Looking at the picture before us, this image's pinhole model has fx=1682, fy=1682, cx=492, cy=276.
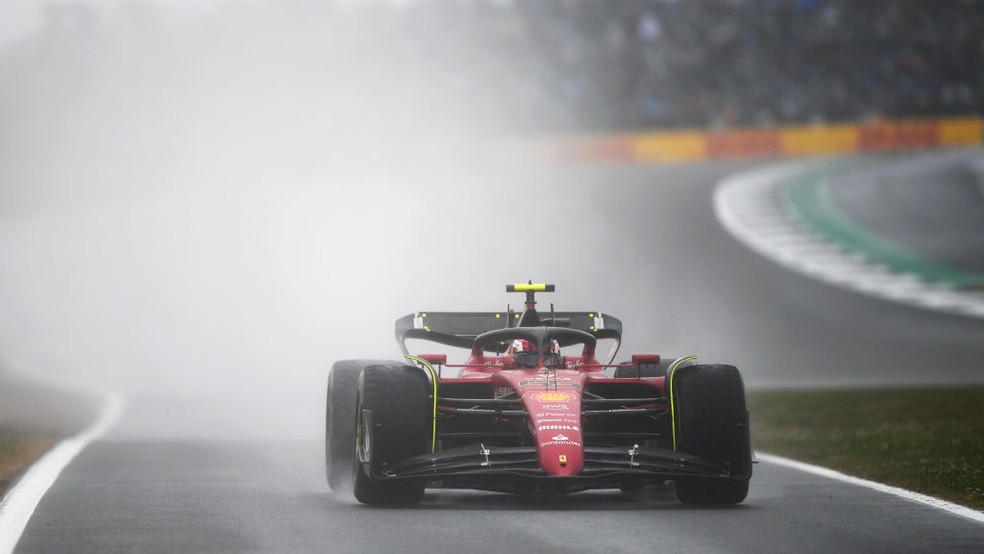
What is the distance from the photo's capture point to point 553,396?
910 centimetres

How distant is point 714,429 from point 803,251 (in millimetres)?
24673

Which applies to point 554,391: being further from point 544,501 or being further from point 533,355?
point 533,355

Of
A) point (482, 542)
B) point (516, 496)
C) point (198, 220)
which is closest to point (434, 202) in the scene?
point (198, 220)

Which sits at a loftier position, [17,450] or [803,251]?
[803,251]

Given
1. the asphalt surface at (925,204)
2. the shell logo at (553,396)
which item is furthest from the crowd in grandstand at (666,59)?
the shell logo at (553,396)

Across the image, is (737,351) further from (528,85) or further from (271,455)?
(528,85)

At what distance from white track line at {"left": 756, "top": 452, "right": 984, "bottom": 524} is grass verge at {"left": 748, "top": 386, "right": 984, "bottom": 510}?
0.38ft

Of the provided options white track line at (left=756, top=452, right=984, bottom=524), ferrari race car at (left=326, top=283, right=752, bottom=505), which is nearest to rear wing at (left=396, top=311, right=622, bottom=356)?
ferrari race car at (left=326, top=283, right=752, bottom=505)

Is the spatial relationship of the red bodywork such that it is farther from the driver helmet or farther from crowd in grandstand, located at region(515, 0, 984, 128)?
crowd in grandstand, located at region(515, 0, 984, 128)

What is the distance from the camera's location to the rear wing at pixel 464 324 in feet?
36.9

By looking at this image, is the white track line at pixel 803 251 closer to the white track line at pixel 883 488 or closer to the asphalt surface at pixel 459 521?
the white track line at pixel 883 488

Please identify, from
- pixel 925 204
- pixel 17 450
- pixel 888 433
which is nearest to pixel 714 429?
pixel 888 433

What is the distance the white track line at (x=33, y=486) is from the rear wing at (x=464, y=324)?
2515mm

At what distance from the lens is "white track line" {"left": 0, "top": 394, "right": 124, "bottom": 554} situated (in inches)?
309
